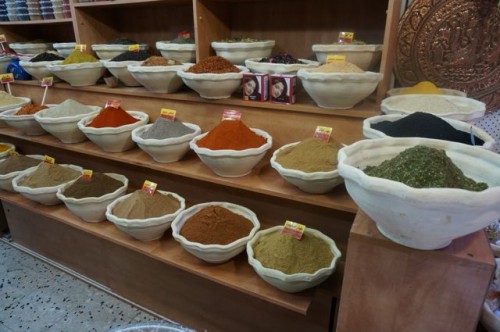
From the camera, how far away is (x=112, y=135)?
5.44ft

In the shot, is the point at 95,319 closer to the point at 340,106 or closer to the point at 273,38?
the point at 340,106

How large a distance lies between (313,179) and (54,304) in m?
1.71

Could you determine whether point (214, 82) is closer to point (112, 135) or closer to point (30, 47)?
point (112, 135)

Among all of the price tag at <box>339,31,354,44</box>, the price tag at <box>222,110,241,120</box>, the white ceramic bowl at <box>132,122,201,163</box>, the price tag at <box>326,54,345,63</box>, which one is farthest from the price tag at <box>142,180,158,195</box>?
the price tag at <box>339,31,354,44</box>

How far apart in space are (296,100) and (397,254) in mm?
864

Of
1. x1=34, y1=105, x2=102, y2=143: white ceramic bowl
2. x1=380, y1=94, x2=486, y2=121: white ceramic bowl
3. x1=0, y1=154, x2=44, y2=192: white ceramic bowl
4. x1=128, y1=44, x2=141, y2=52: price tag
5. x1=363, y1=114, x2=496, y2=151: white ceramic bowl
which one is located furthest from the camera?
x1=0, y1=154, x2=44, y2=192: white ceramic bowl

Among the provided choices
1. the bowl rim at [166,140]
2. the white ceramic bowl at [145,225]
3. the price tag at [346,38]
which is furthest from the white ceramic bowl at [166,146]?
the price tag at [346,38]

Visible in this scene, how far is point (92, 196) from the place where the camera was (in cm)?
169

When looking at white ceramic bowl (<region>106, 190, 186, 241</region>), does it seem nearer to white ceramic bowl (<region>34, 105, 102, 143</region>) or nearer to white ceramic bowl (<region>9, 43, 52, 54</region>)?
white ceramic bowl (<region>34, 105, 102, 143</region>)

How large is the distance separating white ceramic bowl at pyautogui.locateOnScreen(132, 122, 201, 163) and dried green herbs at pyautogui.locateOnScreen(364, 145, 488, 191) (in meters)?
0.97

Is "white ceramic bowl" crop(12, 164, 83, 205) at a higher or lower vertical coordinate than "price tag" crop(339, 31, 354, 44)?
lower

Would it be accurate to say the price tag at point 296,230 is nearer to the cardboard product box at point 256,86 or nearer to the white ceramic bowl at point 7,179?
the cardboard product box at point 256,86

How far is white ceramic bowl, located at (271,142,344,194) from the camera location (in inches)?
45.3

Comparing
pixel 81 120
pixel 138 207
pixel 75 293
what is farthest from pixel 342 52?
pixel 75 293
